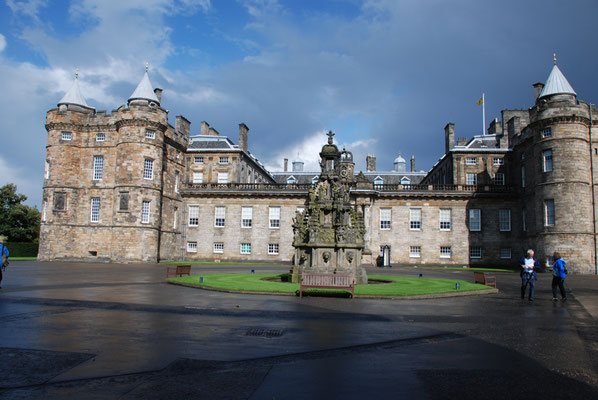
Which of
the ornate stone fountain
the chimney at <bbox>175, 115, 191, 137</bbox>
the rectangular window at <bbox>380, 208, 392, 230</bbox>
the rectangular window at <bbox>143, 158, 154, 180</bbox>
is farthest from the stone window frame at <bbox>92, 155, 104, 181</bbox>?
the ornate stone fountain

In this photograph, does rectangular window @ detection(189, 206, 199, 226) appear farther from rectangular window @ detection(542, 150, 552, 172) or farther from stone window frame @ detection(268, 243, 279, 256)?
rectangular window @ detection(542, 150, 552, 172)

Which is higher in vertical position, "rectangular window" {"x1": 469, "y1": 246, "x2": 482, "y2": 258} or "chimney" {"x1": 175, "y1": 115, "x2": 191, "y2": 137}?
"chimney" {"x1": 175, "y1": 115, "x2": 191, "y2": 137}

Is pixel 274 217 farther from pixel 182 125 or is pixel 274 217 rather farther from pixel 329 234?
pixel 329 234

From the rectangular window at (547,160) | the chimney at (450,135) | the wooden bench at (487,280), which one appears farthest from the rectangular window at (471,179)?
the wooden bench at (487,280)

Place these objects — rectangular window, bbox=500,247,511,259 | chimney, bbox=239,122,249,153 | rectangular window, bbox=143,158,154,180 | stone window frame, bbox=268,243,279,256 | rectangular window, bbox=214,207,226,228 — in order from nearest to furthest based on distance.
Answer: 1. rectangular window, bbox=143,158,154,180
2. rectangular window, bbox=500,247,511,259
3. stone window frame, bbox=268,243,279,256
4. rectangular window, bbox=214,207,226,228
5. chimney, bbox=239,122,249,153

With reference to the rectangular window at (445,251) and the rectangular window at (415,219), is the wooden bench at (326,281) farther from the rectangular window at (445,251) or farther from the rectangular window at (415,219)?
the rectangular window at (445,251)

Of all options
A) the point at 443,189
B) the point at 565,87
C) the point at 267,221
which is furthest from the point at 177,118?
the point at 565,87

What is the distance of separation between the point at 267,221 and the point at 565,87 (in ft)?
101

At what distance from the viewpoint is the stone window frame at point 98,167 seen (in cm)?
4353

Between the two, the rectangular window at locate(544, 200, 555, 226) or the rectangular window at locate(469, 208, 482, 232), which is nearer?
the rectangular window at locate(544, 200, 555, 226)

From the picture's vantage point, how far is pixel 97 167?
43719 millimetres

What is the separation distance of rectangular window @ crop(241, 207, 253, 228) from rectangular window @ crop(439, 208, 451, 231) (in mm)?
20234

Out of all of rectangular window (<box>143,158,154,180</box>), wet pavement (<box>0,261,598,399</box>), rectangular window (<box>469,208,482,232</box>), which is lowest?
wet pavement (<box>0,261,598,399</box>)

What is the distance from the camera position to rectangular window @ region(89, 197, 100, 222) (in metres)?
43.0
